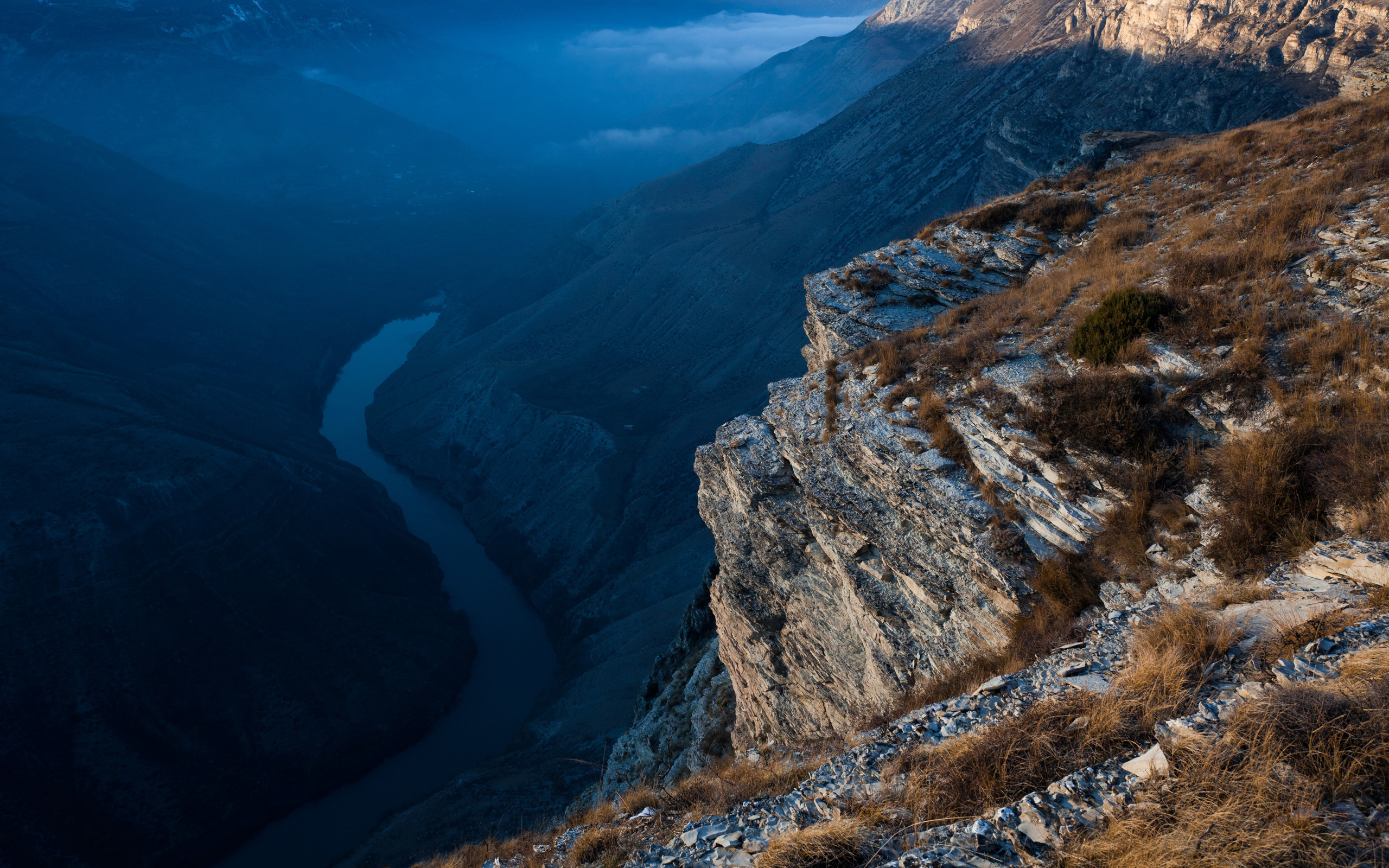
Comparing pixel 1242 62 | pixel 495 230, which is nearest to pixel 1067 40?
pixel 1242 62

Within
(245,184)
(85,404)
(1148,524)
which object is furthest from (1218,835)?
(245,184)

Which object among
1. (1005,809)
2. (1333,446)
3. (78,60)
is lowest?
(1005,809)

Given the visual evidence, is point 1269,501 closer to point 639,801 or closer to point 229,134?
point 639,801

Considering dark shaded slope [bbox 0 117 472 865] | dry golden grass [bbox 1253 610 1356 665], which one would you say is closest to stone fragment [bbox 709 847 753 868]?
dry golden grass [bbox 1253 610 1356 665]

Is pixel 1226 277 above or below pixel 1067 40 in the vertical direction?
below

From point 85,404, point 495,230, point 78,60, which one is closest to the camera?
point 85,404

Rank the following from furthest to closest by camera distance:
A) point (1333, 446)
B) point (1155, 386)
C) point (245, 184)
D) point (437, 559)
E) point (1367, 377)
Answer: point (245, 184)
point (437, 559)
point (1155, 386)
point (1367, 377)
point (1333, 446)

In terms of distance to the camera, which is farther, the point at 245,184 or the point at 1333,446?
the point at 245,184

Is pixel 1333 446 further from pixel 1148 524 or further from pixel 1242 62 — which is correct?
pixel 1242 62
